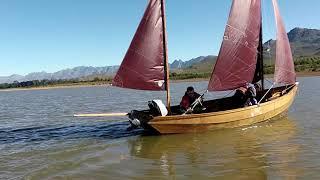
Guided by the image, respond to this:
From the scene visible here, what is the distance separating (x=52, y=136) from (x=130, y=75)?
5322 millimetres

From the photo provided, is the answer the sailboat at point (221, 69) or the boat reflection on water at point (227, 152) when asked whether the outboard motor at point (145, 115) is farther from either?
the boat reflection on water at point (227, 152)

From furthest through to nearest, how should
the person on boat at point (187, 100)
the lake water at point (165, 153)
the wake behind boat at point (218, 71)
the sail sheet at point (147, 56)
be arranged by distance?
1. the person on boat at point (187, 100)
2. the sail sheet at point (147, 56)
3. the wake behind boat at point (218, 71)
4. the lake water at point (165, 153)

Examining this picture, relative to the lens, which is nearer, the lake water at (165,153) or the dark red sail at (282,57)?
the lake water at (165,153)

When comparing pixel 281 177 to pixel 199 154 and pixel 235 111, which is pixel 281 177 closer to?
pixel 199 154

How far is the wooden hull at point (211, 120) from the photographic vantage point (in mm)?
20703

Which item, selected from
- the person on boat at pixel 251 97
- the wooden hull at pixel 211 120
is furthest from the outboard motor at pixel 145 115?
the person on boat at pixel 251 97

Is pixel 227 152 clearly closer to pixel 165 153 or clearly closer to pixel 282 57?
pixel 165 153

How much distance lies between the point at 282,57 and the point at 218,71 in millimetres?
5743

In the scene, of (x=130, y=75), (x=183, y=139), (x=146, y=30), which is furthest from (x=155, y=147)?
(x=146, y=30)

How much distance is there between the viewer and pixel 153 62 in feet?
72.1

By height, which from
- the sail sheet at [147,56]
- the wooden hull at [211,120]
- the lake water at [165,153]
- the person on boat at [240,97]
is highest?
the sail sheet at [147,56]

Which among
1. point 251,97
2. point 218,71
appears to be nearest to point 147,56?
point 218,71

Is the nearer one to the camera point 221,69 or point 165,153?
point 165,153

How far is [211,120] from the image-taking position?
21438 millimetres
